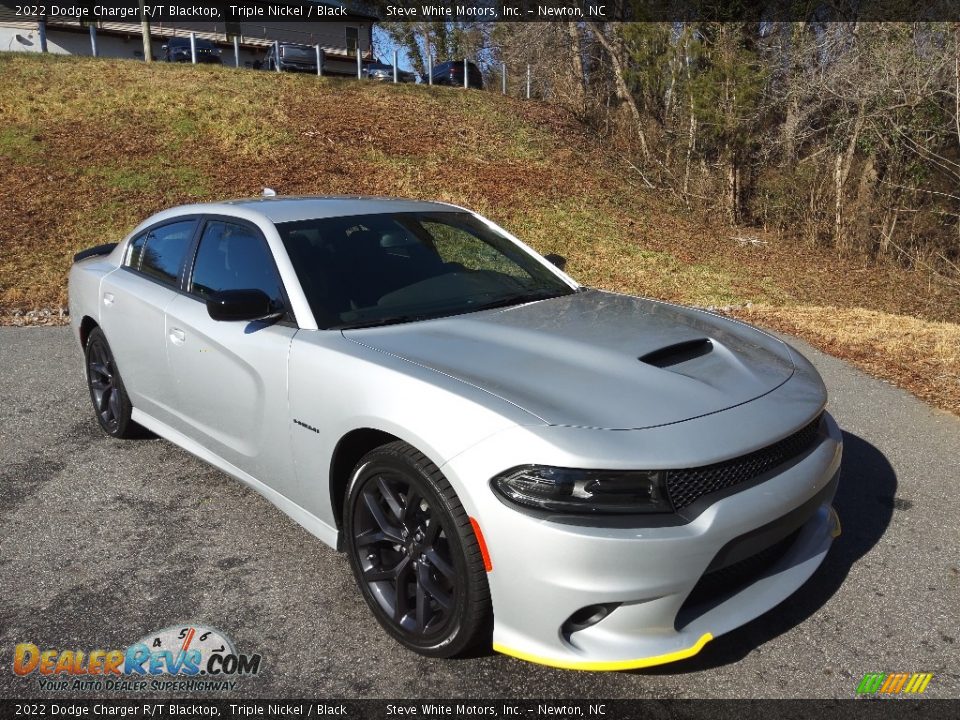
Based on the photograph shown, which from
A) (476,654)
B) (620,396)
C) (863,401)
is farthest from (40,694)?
(863,401)

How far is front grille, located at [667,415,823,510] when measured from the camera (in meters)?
2.38

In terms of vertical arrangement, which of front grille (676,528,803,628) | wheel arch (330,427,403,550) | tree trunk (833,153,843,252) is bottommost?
tree trunk (833,153,843,252)

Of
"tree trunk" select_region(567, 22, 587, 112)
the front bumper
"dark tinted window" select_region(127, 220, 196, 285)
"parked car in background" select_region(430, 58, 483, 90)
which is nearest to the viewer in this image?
the front bumper

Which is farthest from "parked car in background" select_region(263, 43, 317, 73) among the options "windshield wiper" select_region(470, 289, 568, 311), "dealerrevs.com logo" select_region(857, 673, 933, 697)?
"dealerrevs.com logo" select_region(857, 673, 933, 697)

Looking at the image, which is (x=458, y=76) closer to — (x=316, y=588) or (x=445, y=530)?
(x=316, y=588)

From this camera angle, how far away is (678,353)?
3.04 metres

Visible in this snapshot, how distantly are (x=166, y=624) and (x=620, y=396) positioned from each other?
1945mm

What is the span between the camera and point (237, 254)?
381 centimetres

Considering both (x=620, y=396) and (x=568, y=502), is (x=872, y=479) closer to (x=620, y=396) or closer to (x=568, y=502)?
(x=620, y=396)

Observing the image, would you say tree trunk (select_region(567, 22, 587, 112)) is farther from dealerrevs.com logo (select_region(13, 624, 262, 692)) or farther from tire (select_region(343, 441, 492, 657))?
dealerrevs.com logo (select_region(13, 624, 262, 692))

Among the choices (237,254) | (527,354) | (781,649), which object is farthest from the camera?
(237,254)

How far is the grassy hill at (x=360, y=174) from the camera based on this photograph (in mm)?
13305

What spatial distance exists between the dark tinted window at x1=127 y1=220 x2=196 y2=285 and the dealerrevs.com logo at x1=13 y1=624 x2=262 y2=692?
78.3 inches

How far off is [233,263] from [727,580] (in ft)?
8.77
